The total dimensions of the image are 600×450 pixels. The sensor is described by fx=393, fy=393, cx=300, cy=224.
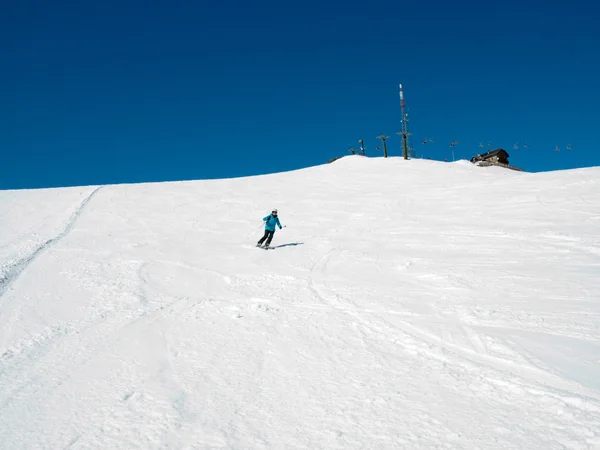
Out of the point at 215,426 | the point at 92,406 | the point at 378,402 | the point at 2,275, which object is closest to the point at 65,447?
the point at 92,406

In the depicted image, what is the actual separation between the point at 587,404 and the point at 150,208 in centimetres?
1837

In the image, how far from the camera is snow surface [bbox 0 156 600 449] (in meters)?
3.52

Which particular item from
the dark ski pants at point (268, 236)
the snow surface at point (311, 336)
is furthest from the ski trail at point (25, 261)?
the dark ski pants at point (268, 236)

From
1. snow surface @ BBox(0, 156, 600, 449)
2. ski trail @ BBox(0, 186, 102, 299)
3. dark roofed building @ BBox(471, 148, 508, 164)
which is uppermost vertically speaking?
dark roofed building @ BBox(471, 148, 508, 164)

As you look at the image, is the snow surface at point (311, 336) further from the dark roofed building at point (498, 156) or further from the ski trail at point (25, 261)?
the dark roofed building at point (498, 156)

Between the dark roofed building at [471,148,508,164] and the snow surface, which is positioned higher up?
the dark roofed building at [471,148,508,164]

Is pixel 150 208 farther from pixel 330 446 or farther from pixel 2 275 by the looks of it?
pixel 330 446

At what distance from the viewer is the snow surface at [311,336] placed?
3.52m

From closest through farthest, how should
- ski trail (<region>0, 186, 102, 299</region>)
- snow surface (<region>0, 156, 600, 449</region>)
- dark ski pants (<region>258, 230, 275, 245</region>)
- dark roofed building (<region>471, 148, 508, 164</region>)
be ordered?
snow surface (<region>0, 156, 600, 449</region>) → ski trail (<region>0, 186, 102, 299</region>) → dark ski pants (<region>258, 230, 275, 245</region>) → dark roofed building (<region>471, 148, 508, 164</region>)

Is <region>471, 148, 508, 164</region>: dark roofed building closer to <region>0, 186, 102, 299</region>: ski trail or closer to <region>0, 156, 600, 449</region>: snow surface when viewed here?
<region>0, 156, 600, 449</region>: snow surface

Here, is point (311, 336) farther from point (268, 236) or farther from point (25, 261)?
point (25, 261)

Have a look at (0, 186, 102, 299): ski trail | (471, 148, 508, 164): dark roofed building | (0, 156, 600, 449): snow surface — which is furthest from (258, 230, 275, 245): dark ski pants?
(471, 148, 508, 164): dark roofed building

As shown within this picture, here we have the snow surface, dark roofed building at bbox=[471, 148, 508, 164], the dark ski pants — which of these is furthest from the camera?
dark roofed building at bbox=[471, 148, 508, 164]

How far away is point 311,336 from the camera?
554 cm
